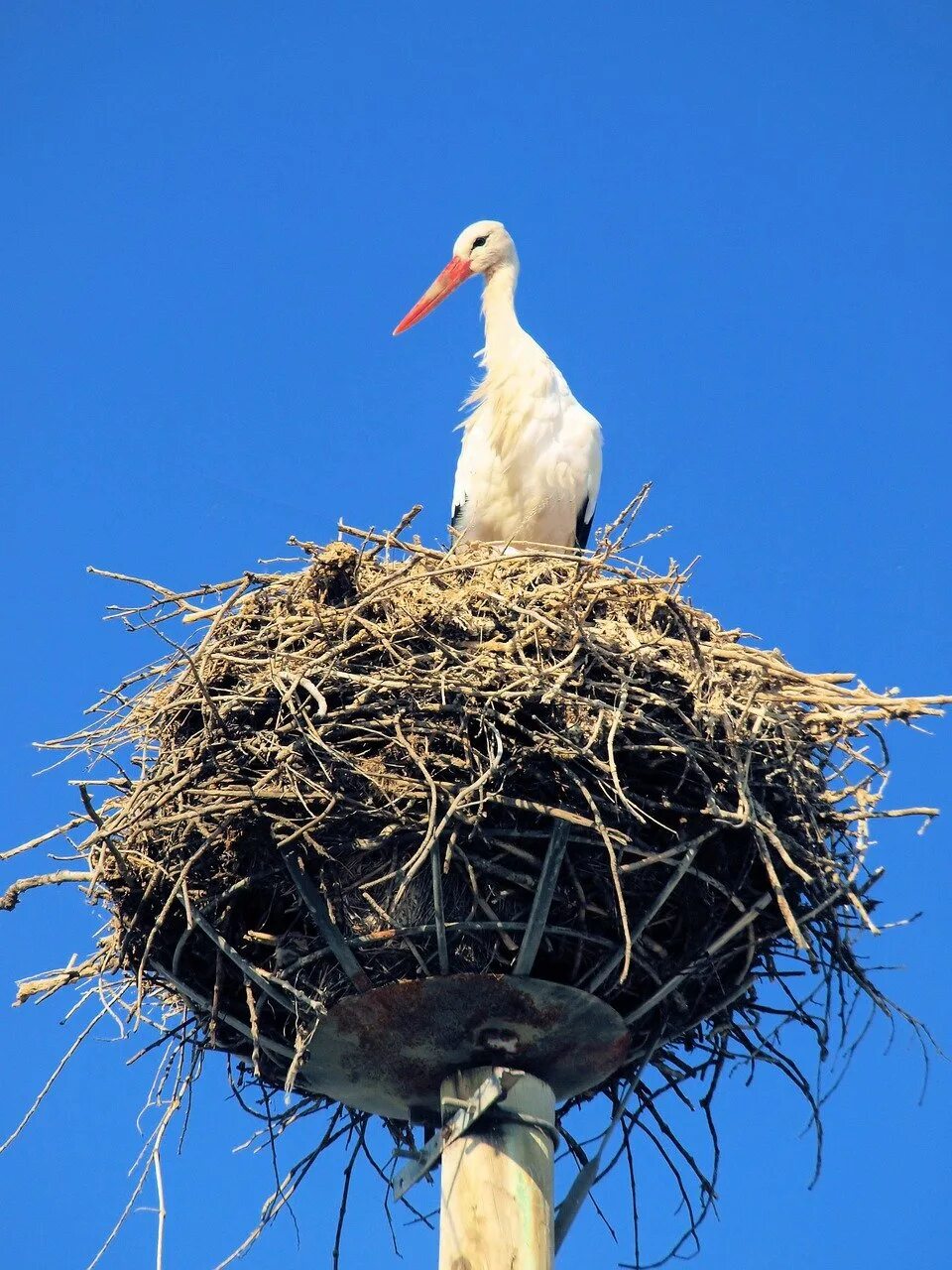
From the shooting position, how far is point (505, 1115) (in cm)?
452

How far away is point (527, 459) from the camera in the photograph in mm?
7055

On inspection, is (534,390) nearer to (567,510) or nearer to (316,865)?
(567,510)

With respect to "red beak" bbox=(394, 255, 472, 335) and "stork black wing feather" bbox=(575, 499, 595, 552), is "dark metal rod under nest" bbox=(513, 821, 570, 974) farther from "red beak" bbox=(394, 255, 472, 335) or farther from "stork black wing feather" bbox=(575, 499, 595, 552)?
"red beak" bbox=(394, 255, 472, 335)

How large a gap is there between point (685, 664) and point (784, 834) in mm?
503

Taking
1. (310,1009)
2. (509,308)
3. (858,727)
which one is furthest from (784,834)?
(509,308)

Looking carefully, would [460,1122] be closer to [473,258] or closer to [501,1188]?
[501,1188]

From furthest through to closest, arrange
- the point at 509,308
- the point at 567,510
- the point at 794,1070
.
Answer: the point at 509,308
the point at 567,510
the point at 794,1070

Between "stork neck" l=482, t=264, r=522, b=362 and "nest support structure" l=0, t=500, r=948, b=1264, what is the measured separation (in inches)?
111

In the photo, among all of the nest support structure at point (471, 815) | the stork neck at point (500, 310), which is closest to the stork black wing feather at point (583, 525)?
the stork neck at point (500, 310)

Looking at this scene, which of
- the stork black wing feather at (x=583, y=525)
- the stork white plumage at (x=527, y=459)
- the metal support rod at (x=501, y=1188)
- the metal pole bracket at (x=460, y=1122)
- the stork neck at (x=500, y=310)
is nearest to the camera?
the metal support rod at (x=501, y=1188)

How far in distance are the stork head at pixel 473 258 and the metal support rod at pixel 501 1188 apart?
4.55m

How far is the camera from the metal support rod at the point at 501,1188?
4.32 metres

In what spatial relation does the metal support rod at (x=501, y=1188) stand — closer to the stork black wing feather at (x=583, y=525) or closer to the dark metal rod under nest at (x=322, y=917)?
the dark metal rod under nest at (x=322, y=917)

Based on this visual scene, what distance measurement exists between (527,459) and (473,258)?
5.23ft
